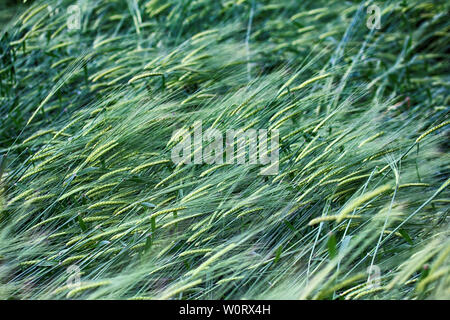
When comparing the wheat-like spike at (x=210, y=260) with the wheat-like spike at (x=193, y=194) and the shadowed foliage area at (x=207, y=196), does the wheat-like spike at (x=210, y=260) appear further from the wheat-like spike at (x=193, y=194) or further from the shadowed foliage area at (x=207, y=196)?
the wheat-like spike at (x=193, y=194)

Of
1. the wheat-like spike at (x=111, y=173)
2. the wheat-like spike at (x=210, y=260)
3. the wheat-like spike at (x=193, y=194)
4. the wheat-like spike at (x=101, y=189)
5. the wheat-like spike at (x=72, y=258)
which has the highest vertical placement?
the wheat-like spike at (x=111, y=173)

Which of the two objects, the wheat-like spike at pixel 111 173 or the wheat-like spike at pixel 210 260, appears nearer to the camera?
the wheat-like spike at pixel 210 260

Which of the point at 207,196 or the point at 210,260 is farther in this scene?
the point at 207,196

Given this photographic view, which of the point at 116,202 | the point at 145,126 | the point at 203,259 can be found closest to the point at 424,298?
the point at 203,259

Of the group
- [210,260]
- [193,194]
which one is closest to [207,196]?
[193,194]

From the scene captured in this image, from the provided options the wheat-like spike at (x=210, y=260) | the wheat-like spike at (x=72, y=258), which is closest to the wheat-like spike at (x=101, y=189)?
the wheat-like spike at (x=72, y=258)

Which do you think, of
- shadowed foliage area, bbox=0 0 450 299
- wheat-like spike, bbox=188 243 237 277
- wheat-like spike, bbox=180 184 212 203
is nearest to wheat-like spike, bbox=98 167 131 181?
shadowed foliage area, bbox=0 0 450 299

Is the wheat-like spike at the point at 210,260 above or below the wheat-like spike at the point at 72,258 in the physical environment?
A: below

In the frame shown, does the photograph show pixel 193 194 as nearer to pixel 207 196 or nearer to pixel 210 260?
pixel 207 196

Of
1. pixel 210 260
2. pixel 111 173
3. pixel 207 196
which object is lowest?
pixel 210 260

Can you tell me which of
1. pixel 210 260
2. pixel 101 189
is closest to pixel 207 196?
pixel 210 260

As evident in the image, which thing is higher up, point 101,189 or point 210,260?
point 101,189

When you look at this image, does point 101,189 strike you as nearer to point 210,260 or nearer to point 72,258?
point 72,258
